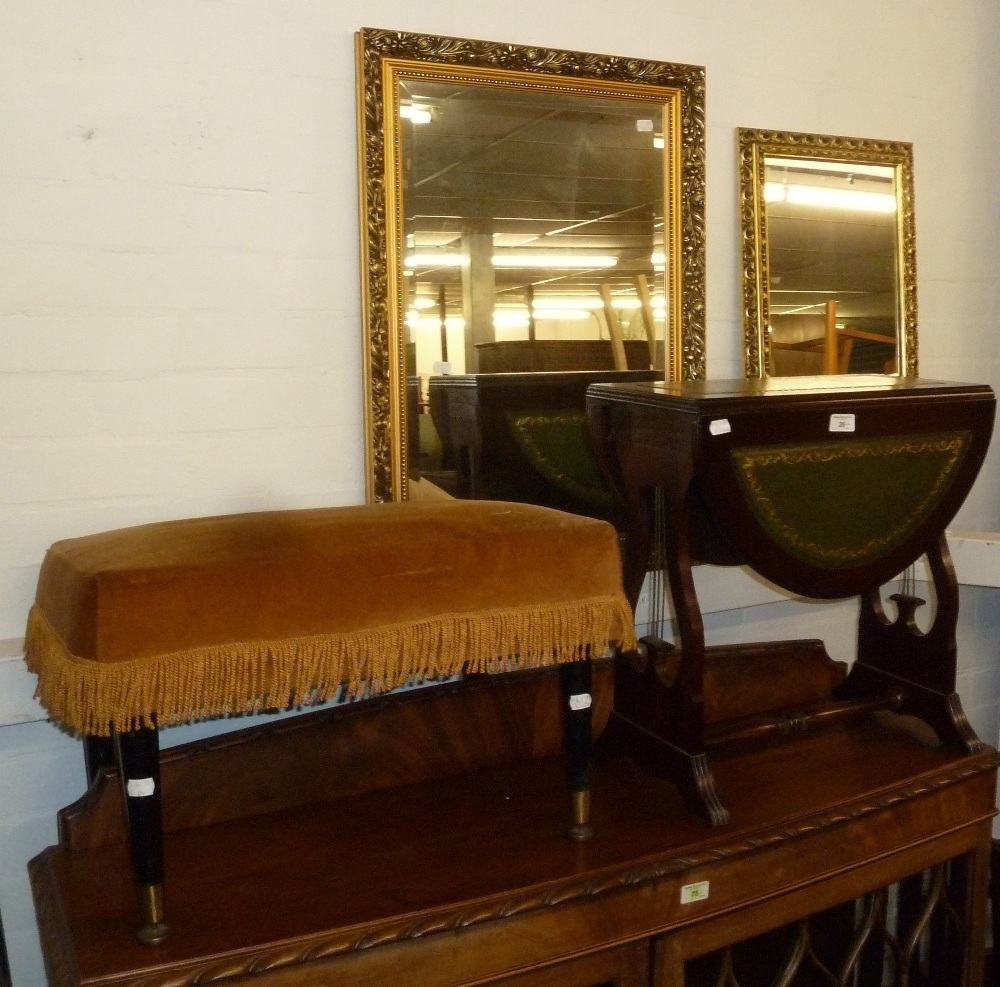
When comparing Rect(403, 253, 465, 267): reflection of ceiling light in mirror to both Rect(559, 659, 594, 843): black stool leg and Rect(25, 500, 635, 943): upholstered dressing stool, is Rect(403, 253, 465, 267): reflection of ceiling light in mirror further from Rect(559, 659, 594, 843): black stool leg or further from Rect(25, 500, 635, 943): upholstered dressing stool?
Rect(559, 659, 594, 843): black stool leg

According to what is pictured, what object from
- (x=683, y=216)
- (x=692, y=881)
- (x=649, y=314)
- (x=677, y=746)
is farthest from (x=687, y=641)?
(x=683, y=216)

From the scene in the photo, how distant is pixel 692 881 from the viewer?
1.55m

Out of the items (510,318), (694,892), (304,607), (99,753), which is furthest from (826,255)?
(99,753)

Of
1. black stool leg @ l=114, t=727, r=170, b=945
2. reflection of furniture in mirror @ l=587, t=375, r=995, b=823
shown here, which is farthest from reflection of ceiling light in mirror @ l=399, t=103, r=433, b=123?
black stool leg @ l=114, t=727, r=170, b=945

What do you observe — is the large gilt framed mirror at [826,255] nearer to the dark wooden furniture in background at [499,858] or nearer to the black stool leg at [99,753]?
the dark wooden furniture in background at [499,858]

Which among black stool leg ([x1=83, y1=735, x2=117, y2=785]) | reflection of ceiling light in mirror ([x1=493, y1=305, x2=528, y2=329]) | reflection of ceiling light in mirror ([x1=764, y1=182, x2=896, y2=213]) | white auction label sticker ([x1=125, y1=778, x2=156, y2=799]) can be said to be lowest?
black stool leg ([x1=83, y1=735, x2=117, y2=785])

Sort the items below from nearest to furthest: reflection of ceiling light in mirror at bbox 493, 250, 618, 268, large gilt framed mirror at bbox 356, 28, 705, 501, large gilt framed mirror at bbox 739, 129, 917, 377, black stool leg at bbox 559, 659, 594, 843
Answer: black stool leg at bbox 559, 659, 594, 843 → large gilt framed mirror at bbox 356, 28, 705, 501 → reflection of ceiling light in mirror at bbox 493, 250, 618, 268 → large gilt framed mirror at bbox 739, 129, 917, 377

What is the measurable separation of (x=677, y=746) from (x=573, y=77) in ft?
4.40

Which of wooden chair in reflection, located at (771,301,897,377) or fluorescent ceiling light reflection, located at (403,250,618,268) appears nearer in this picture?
fluorescent ceiling light reflection, located at (403,250,618,268)

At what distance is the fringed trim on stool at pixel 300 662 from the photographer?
3.91 ft

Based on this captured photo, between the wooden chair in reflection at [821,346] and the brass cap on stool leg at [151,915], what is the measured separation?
5.60 ft

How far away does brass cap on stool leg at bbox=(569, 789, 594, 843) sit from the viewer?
159 cm

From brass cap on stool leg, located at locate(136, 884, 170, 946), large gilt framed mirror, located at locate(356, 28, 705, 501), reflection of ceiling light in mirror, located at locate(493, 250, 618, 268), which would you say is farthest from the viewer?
reflection of ceiling light in mirror, located at locate(493, 250, 618, 268)

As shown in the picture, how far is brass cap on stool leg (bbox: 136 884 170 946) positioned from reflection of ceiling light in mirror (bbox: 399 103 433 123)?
54.9 inches
